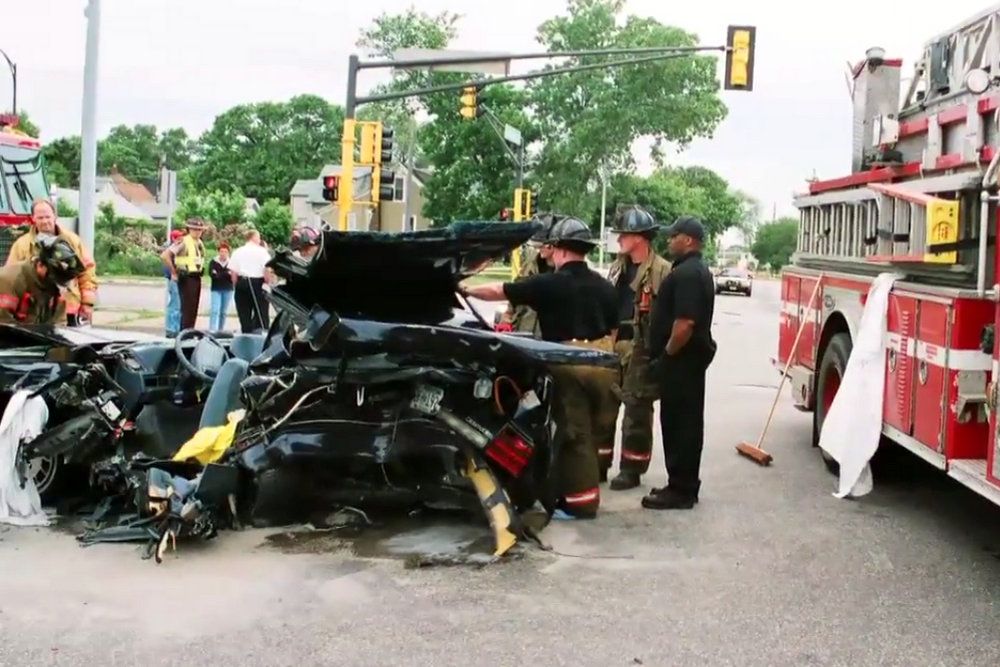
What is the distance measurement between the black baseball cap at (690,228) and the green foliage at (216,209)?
181 ft

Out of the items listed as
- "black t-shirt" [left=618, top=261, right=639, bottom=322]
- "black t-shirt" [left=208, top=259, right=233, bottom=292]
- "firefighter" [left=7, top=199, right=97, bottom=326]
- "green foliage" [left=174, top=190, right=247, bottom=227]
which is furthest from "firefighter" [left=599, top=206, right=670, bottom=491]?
"green foliage" [left=174, top=190, right=247, bottom=227]

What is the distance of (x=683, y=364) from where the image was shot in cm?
647

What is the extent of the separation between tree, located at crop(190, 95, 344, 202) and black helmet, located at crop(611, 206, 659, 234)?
100100mm

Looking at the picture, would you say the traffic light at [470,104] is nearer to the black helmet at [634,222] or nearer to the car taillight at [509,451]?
the black helmet at [634,222]

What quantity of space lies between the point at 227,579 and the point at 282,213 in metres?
60.1

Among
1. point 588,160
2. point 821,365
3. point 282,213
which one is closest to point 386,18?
point 282,213

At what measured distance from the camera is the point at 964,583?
203 inches

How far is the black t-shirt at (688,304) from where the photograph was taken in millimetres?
6320

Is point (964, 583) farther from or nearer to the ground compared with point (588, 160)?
nearer to the ground

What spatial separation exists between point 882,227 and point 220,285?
11470 mm

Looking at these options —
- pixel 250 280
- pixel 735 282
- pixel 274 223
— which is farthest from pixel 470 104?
pixel 274 223

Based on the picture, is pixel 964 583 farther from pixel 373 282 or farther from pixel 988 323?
pixel 373 282

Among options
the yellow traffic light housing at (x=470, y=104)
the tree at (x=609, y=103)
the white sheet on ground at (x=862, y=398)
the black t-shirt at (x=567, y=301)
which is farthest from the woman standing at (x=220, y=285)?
the tree at (x=609, y=103)

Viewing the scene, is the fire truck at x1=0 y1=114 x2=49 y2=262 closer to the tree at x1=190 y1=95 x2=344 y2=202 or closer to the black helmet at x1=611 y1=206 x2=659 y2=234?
the black helmet at x1=611 y1=206 x2=659 y2=234
